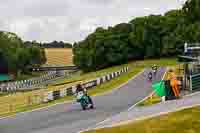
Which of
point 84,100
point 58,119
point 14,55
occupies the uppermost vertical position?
point 84,100

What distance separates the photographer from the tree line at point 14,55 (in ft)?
414

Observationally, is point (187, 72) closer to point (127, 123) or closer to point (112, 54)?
point (127, 123)

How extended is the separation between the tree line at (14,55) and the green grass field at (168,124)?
111 m

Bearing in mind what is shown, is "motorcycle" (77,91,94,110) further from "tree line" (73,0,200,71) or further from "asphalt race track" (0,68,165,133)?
"tree line" (73,0,200,71)

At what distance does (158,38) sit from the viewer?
120 meters

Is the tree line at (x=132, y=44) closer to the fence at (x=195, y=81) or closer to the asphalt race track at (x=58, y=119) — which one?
the fence at (x=195, y=81)

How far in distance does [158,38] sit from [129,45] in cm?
869

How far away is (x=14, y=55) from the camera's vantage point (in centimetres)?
12912

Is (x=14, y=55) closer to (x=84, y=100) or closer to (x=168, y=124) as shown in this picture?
(x=84, y=100)

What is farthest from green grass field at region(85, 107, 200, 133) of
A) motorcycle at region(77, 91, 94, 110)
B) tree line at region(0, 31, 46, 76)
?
tree line at region(0, 31, 46, 76)

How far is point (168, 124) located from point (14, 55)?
382ft

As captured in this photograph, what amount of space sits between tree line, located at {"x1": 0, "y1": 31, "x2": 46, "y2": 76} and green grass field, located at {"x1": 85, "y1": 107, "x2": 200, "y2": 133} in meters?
111

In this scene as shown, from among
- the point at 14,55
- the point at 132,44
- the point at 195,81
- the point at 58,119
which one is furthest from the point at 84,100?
the point at 14,55

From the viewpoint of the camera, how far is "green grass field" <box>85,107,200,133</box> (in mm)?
15141
